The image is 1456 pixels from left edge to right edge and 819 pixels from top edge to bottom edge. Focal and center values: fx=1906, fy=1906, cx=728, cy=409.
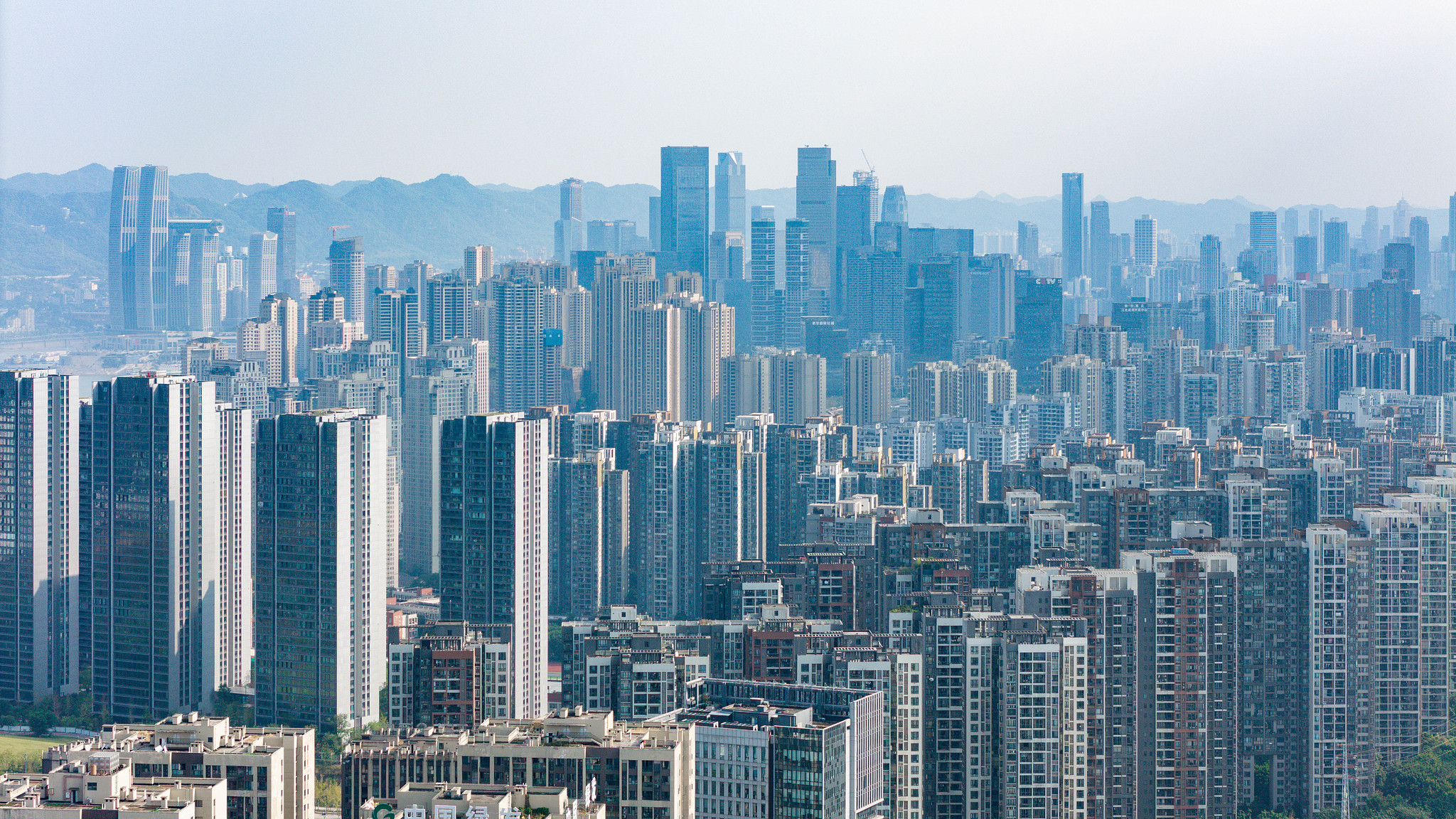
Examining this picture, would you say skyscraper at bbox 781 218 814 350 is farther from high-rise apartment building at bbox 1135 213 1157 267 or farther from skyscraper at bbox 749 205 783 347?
high-rise apartment building at bbox 1135 213 1157 267

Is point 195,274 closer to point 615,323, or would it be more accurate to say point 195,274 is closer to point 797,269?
point 615,323

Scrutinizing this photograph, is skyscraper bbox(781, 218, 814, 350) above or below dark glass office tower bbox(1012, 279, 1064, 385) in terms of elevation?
above

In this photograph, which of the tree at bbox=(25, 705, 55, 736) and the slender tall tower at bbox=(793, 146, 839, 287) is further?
the slender tall tower at bbox=(793, 146, 839, 287)

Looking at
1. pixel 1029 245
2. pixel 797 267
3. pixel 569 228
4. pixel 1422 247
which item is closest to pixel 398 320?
pixel 569 228

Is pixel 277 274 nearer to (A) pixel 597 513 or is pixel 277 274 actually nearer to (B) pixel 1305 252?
(A) pixel 597 513

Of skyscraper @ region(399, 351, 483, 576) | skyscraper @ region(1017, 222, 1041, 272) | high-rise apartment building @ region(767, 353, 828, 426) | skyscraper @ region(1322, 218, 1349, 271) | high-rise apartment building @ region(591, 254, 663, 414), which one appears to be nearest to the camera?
skyscraper @ region(399, 351, 483, 576)

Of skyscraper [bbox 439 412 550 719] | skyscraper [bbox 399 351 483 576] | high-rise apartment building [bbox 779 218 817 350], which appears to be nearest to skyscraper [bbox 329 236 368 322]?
skyscraper [bbox 399 351 483 576]

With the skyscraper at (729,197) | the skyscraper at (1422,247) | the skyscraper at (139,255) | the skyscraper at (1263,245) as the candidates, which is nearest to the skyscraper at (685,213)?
the skyscraper at (729,197)
